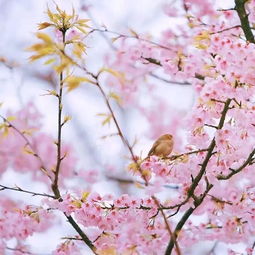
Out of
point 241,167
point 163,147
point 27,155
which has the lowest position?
point 241,167

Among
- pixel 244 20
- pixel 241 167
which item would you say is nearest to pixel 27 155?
pixel 244 20

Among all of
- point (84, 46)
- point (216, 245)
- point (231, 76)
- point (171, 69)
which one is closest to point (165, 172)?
point (231, 76)

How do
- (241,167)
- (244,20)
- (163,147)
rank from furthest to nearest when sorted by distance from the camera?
(244,20), (163,147), (241,167)

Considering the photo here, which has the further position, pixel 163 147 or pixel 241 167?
pixel 163 147

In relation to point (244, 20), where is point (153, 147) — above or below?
below

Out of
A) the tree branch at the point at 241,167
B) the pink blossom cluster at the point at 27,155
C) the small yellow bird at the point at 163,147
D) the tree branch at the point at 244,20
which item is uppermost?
the pink blossom cluster at the point at 27,155

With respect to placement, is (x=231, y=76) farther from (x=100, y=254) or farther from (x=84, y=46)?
(x=100, y=254)

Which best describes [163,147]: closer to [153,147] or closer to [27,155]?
[153,147]

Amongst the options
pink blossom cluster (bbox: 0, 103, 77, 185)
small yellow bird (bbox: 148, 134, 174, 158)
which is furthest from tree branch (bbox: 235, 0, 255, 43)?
pink blossom cluster (bbox: 0, 103, 77, 185)

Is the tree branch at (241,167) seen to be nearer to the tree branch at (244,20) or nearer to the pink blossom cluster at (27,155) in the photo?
the tree branch at (244,20)

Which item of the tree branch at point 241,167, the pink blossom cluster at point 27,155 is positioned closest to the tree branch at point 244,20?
the tree branch at point 241,167

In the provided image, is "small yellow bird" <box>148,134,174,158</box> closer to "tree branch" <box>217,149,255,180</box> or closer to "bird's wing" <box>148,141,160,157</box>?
"bird's wing" <box>148,141,160,157</box>

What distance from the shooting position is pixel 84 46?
9.37 ft

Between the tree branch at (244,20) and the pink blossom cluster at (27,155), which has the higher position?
the pink blossom cluster at (27,155)
